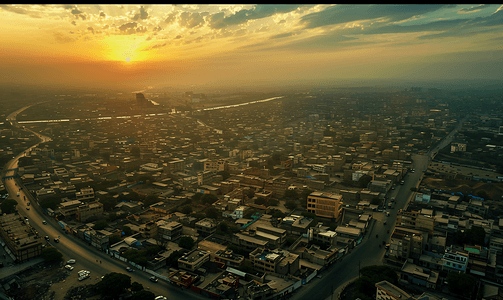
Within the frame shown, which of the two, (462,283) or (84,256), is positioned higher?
(84,256)

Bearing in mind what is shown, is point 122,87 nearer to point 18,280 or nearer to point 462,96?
point 18,280

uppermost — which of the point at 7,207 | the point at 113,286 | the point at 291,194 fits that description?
the point at 7,207

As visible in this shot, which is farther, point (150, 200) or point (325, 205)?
point (150, 200)

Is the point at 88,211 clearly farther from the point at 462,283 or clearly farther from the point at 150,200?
the point at 462,283

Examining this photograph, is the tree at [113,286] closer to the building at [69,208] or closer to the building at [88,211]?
the building at [88,211]

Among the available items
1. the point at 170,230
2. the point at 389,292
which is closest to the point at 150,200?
the point at 170,230

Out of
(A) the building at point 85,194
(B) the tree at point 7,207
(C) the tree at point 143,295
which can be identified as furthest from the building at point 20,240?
(C) the tree at point 143,295

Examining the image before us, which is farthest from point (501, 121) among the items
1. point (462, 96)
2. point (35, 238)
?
point (35, 238)

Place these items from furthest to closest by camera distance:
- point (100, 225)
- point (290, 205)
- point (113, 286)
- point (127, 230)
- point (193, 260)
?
point (290, 205), point (100, 225), point (127, 230), point (193, 260), point (113, 286)
